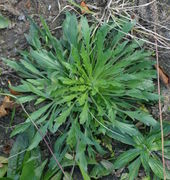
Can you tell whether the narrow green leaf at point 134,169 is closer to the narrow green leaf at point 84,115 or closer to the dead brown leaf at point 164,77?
the narrow green leaf at point 84,115

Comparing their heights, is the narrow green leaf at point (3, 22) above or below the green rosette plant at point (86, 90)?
above

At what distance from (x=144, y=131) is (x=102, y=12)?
0.90m

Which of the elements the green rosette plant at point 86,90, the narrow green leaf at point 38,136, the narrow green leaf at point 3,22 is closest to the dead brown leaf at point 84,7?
the green rosette plant at point 86,90

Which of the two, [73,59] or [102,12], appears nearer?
[73,59]

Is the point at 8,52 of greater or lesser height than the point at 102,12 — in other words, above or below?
below

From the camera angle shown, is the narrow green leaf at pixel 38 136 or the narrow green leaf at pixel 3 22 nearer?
the narrow green leaf at pixel 38 136

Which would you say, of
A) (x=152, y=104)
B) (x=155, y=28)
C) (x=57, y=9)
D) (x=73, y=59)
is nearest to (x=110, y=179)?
(x=152, y=104)

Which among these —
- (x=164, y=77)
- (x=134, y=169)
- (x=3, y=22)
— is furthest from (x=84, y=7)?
(x=134, y=169)

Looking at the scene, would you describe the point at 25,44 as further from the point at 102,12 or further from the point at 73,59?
the point at 102,12

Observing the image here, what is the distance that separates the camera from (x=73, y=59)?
8.25 ft

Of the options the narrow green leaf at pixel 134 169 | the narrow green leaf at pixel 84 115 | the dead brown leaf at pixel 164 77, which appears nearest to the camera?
the narrow green leaf at pixel 84 115

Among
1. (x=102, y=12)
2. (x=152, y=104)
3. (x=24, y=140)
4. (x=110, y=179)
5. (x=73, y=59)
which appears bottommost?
(x=110, y=179)

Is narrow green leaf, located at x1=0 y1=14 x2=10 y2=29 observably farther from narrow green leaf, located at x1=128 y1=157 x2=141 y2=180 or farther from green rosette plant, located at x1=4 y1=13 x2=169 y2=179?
narrow green leaf, located at x1=128 y1=157 x2=141 y2=180

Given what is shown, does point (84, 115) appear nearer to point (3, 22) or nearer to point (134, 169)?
point (134, 169)
